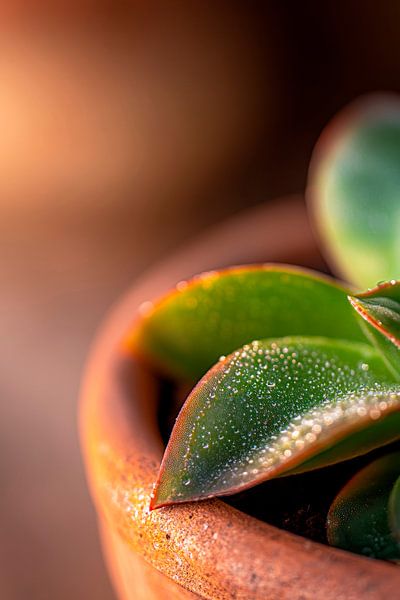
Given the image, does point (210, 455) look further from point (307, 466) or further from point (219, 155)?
point (219, 155)

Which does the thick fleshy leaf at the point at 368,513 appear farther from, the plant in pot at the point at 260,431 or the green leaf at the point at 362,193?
the green leaf at the point at 362,193

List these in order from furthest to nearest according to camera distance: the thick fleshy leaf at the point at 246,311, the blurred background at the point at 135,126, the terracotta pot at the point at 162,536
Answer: the blurred background at the point at 135,126, the thick fleshy leaf at the point at 246,311, the terracotta pot at the point at 162,536

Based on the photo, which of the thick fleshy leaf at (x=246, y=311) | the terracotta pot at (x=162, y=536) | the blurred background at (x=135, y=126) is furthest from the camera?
the blurred background at (x=135, y=126)

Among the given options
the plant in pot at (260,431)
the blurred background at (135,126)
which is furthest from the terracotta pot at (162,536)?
the blurred background at (135,126)

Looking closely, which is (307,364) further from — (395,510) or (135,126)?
(135,126)

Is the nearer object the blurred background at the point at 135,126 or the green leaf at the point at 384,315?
the green leaf at the point at 384,315

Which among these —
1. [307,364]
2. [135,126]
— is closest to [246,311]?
[307,364]

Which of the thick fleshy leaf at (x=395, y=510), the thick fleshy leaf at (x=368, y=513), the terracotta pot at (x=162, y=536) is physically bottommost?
the thick fleshy leaf at (x=368, y=513)
